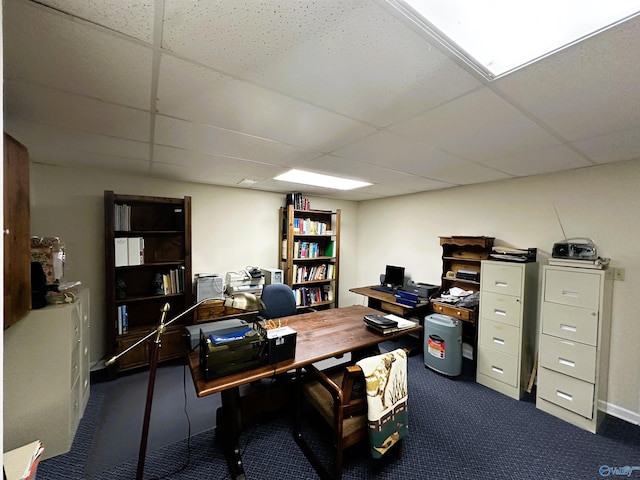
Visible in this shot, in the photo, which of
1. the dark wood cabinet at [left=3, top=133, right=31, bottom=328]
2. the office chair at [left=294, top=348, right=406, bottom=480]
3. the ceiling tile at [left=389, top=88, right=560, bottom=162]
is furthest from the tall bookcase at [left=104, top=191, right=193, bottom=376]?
the ceiling tile at [left=389, top=88, right=560, bottom=162]

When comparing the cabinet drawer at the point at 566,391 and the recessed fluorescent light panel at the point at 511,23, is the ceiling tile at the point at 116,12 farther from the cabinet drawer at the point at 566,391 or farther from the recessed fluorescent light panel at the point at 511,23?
the cabinet drawer at the point at 566,391

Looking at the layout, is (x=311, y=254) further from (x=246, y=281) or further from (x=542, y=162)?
(x=542, y=162)

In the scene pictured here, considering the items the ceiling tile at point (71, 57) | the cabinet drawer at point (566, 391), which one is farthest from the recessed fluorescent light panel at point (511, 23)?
the cabinet drawer at point (566, 391)

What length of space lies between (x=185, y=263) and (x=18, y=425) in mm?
1760

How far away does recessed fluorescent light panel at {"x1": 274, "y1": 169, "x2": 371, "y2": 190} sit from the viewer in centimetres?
304

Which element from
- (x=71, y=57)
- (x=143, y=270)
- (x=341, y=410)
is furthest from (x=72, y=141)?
(x=341, y=410)

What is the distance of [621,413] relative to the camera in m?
2.34

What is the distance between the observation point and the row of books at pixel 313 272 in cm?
420

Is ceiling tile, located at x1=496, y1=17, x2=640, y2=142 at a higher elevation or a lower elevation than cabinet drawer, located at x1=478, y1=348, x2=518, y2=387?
higher

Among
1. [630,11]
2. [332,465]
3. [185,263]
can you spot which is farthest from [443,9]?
[185,263]

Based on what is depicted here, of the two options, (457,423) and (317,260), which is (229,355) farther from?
(317,260)

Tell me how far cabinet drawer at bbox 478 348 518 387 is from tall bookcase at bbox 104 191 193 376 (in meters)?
3.43

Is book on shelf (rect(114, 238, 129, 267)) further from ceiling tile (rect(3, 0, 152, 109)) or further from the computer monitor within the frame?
the computer monitor

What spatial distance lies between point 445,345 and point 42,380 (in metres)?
3.58
